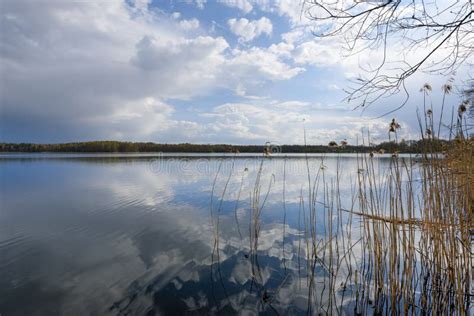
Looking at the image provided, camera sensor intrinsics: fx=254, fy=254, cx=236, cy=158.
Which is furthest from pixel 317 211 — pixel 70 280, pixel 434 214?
pixel 70 280

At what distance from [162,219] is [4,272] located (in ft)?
12.3

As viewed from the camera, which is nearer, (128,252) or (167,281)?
(167,281)

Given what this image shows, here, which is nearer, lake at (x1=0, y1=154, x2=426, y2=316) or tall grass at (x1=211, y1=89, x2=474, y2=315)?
tall grass at (x1=211, y1=89, x2=474, y2=315)

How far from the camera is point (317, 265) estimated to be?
15.4 ft

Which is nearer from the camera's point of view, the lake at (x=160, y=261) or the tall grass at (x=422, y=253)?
the tall grass at (x=422, y=253)

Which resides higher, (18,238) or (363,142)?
Result: (363,142)

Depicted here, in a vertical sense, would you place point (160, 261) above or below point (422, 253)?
below

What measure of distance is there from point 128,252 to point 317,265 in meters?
3.74

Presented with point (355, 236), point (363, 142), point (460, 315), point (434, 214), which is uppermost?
point (363, 142)

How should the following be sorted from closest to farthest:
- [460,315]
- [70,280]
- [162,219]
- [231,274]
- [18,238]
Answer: [460,315] → [70,280] → [231,274] → [18,238] → [162,219]

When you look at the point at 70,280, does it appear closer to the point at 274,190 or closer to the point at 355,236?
the point at 355,236

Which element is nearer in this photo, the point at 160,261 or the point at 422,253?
the point at 422,253

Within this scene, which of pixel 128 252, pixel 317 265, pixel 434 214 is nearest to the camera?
pixel 434 214

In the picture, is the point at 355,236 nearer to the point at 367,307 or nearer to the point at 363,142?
the point at 367,307
